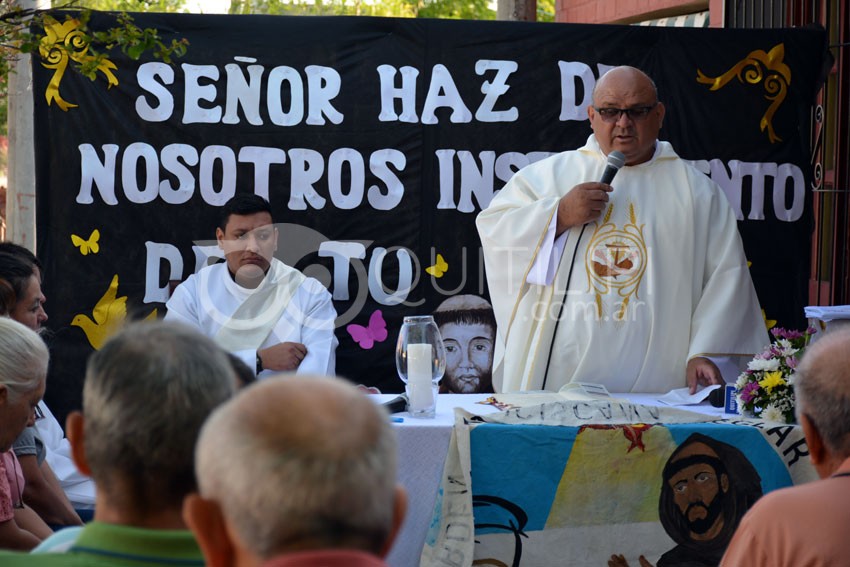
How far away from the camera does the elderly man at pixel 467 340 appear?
6.31 meters

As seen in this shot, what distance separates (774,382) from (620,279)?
1293 millimetres

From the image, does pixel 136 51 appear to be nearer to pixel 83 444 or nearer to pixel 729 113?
pixel 83 444

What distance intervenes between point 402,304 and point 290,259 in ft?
2.25

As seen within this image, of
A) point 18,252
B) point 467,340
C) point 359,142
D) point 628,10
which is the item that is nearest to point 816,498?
point 18,252

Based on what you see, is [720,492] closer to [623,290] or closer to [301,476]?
[623,290]

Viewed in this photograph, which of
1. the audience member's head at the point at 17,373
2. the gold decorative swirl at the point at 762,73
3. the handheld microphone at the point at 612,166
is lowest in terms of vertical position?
the audience member's head at the point at 17,373

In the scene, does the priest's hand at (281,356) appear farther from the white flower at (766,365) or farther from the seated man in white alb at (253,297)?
the white flower at (766,365)

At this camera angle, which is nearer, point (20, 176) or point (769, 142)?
point (769, 142)

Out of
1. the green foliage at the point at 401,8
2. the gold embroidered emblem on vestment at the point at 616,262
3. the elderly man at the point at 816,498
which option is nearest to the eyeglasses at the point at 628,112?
the gold embroidered emblem on vestment at the point at 616,262

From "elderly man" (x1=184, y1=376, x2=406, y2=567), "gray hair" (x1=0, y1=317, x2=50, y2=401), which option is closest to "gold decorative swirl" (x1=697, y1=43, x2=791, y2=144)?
"gray hair" (x1=0, y1=317, x2=50, y2=401)

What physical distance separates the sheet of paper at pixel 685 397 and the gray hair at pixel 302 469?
309 cm

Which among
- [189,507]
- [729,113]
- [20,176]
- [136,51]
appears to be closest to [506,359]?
[136,51]

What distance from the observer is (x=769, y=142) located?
6.49m

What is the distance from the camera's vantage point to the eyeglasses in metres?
4.85
